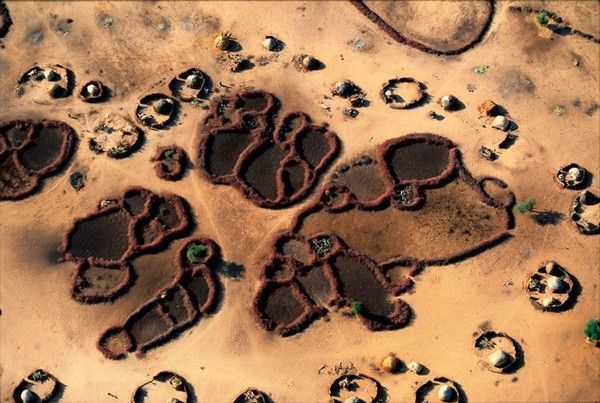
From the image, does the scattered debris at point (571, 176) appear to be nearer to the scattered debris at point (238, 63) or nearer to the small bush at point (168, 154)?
the scattered debris at point (238, 63)

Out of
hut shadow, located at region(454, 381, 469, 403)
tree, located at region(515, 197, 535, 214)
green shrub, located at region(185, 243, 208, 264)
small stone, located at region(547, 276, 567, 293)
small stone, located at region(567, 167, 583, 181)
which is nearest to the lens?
hut shadow, located at region(454, 381, 469, 403)

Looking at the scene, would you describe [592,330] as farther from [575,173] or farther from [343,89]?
[343,89]

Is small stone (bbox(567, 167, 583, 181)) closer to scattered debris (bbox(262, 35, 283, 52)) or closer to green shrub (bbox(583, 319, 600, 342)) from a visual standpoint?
green shrub (bbox(583, 319, 600, 342))

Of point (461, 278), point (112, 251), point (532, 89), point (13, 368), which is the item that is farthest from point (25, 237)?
point (532, 89)

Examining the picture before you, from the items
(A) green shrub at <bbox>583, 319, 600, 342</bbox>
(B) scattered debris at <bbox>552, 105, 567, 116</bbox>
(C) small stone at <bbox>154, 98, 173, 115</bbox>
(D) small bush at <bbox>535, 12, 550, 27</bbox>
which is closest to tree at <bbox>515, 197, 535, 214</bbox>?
(B) scattered debris at <bbox>552, 105, 567, 116</bbox>

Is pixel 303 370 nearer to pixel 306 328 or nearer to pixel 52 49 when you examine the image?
pixel 306 328

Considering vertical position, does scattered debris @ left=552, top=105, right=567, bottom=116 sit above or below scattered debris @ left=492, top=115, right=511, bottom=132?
above

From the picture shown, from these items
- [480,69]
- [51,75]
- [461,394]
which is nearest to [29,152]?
[51,75]
